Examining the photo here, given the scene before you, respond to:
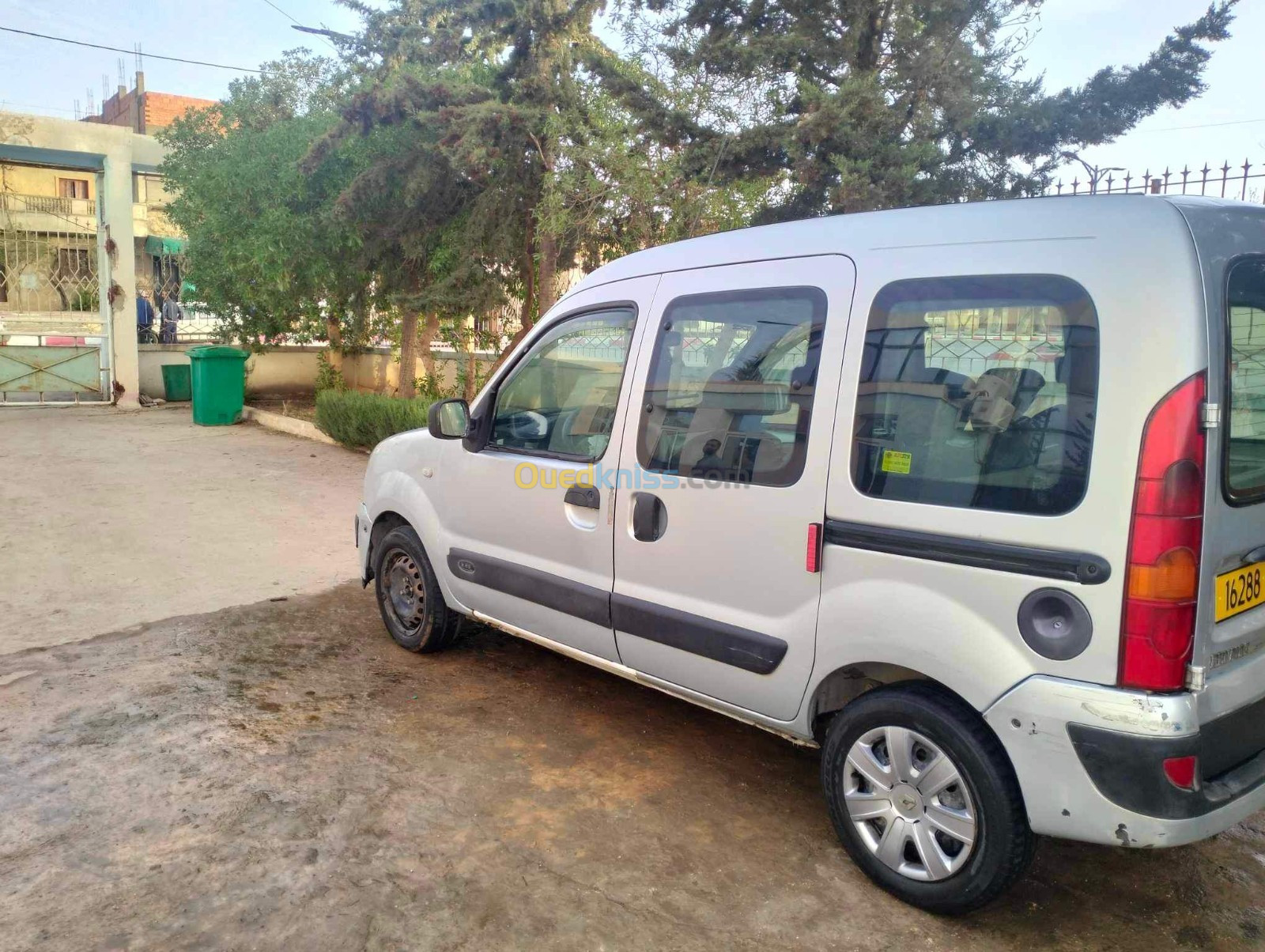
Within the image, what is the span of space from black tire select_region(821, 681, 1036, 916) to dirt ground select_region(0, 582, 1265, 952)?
0.36 feet

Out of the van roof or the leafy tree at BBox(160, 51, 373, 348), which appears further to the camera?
the leafy tree at BBox(160, 51, 373, 348)

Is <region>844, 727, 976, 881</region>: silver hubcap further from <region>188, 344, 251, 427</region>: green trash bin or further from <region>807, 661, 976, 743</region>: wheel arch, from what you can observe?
<region>188, 344, 251, 427</region>: green trash bin

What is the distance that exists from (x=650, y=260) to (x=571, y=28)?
9419mm

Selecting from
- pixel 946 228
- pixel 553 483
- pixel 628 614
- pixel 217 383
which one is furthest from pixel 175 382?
pixel 946 228

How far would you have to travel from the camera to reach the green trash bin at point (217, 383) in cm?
1388

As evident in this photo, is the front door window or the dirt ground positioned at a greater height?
the front door window

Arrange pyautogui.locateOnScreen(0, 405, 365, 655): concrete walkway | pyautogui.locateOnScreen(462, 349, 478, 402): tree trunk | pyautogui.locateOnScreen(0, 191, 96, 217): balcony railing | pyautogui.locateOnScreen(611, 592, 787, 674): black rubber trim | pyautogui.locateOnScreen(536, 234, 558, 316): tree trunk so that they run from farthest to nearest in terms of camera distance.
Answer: pyautogui.locateOnScreen(0, 191, 96, 217): balcony railing
pyautogui.locateOnScreen(462, 349, 478, 402): tree trunk
pyautogui.locateOnScreen(536, 234, 558, 316): tree trunk
pyautogui.locateOnScreen(0, 405, 365, 655): concrete walkway
pyautogui.locateOnScreen(611, 592, 787, 674): black rubber trim

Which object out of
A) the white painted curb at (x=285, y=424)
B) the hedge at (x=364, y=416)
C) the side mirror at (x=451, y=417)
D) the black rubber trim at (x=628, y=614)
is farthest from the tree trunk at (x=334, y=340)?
the black rubber trim at (x=628, y=614)

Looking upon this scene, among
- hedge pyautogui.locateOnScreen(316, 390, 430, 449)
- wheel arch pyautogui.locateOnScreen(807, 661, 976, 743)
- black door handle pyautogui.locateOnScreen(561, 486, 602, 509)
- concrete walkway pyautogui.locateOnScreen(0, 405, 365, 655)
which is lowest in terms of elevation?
concrete walkway pyautogui.locateOnScreen(0, 405, 365, 655)

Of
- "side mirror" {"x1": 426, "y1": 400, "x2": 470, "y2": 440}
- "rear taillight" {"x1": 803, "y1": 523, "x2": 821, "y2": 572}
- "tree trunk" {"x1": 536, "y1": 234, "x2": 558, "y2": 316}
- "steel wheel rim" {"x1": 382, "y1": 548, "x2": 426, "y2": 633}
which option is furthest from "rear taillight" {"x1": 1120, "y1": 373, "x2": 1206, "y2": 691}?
"tree trunk" {"x1": 536, "y1": 234, "x2": 558, "y2": 316}

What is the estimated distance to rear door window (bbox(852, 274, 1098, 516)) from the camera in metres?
2.46

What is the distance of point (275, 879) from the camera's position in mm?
2910

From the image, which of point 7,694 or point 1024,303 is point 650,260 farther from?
point 7,694

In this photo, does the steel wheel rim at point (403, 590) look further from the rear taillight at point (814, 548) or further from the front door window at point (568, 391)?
the rear taillight at point (814, 548)
